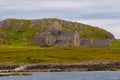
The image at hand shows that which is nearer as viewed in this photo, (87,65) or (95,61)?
(87,65)

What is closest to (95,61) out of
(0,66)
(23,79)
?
(0,66)

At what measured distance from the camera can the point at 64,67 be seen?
5531 inches

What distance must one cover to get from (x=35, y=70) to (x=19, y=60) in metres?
24.4

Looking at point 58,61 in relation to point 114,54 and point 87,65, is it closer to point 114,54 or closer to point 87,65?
point 87,65

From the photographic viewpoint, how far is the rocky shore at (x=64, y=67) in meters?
136

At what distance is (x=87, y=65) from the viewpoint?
142 meters

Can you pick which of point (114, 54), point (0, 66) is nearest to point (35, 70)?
point (0, 66)

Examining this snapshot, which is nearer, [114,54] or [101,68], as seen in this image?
[101,68]

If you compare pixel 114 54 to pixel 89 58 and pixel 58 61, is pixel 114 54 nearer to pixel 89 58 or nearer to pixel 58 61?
pixel 89 58

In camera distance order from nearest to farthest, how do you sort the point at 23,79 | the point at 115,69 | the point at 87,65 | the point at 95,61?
the point at 23,79, the point at 115,69, the point at 87,65, the point at 95,61

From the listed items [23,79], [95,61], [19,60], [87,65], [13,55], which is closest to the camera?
[23,79]

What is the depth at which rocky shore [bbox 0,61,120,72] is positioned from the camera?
447 feet

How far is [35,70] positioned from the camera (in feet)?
454

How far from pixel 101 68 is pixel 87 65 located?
7425 mm
